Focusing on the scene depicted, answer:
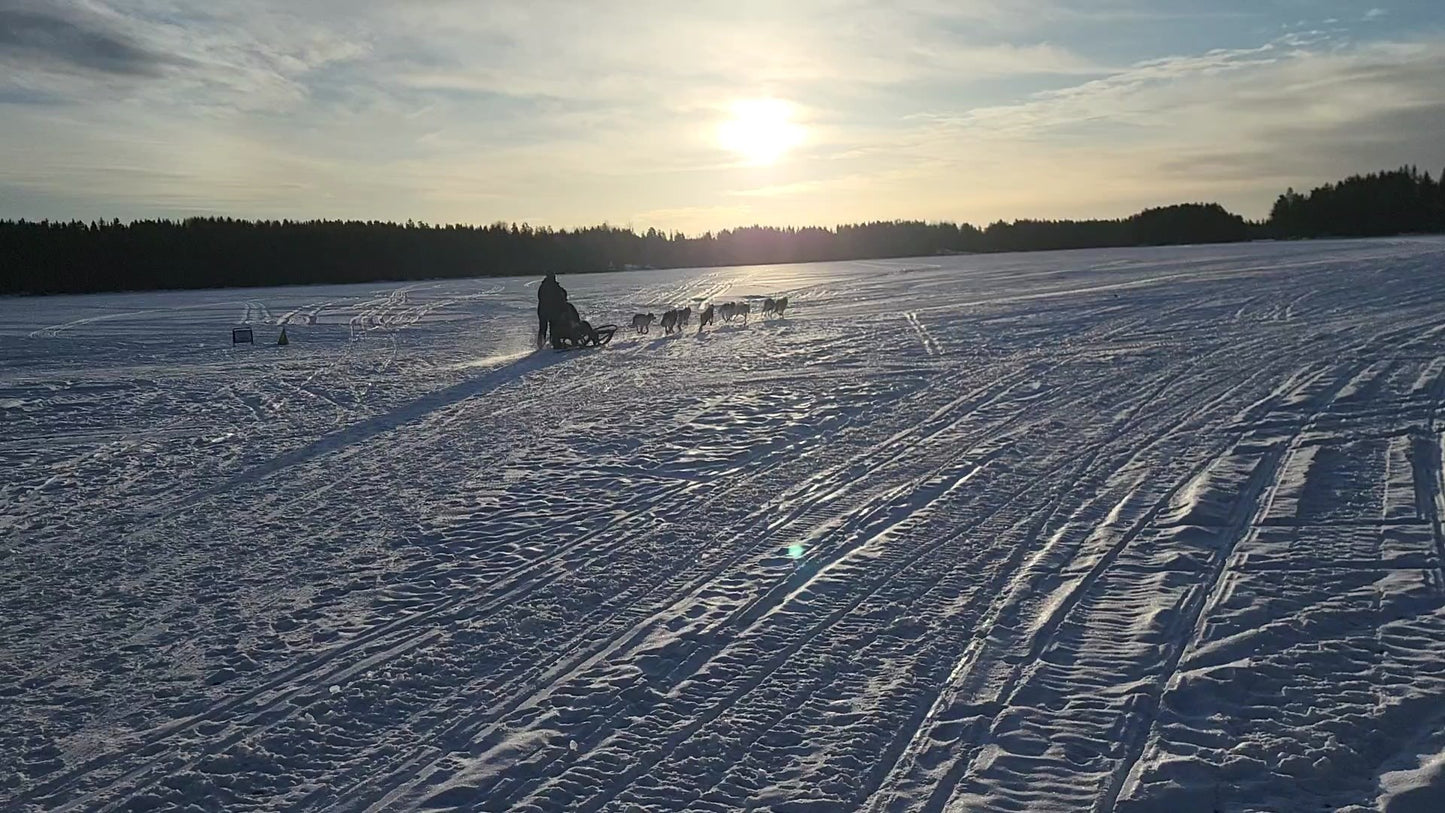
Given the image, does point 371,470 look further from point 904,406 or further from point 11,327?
point 11,327

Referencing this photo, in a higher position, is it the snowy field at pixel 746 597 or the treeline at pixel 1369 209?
the treeline at pixel 1369 209

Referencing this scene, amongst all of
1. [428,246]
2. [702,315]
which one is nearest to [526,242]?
[428,246]

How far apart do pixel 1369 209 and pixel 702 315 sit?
7950cm

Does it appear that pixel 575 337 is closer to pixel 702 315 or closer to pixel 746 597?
pixel 702 315

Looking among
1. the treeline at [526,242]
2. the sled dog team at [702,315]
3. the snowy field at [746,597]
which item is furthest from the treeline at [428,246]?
the snowy field at [746,597]

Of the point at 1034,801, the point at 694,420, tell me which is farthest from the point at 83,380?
the point at 1034,801

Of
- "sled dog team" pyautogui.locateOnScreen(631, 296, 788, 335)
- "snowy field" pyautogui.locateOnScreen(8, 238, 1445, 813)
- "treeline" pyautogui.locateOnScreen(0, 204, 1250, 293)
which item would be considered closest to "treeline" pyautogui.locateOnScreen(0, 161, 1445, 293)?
"treeline" pyautogui.locateOnScreen(0, 204, 1250, 293)

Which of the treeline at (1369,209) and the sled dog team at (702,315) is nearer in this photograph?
the sled dog team at (702,315)

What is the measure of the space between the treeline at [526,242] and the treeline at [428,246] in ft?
0.32

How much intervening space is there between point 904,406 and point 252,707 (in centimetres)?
800

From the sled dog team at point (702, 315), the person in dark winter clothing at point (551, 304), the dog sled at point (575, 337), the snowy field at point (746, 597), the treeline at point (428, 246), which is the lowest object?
the snowy field at point (746, 597)

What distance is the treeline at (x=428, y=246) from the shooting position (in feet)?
196

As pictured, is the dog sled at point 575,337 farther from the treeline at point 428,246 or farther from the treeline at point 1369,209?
the treeline at point 1369,209

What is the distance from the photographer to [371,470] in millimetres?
8867
